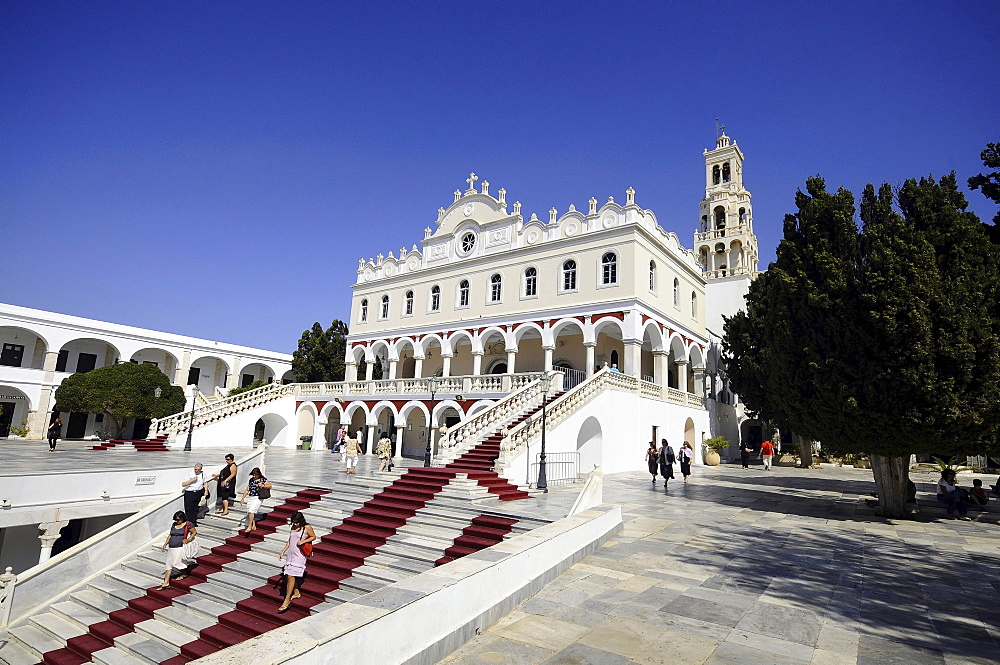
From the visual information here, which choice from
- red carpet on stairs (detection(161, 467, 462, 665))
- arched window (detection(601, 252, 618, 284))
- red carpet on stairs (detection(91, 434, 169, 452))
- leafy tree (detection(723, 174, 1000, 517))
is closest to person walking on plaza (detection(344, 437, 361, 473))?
red carpet on stairs (detection(161, 467, 462, 665))

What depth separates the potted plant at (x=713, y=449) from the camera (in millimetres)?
27891

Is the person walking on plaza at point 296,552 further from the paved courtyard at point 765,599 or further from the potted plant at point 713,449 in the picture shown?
the potted plant at point 713,449

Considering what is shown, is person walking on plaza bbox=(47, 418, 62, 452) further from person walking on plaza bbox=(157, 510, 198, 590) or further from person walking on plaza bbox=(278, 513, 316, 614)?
person walking on plaza bbox=(278, 513, 316, 614)

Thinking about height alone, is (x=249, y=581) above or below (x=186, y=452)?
below

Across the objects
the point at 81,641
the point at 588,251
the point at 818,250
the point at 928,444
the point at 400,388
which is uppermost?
the point at 588,251

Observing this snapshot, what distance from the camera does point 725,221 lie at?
44.5 metres

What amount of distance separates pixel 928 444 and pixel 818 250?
5230 mm

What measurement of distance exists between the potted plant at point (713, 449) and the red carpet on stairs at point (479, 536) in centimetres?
2070

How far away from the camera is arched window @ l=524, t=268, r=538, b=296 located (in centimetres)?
2850

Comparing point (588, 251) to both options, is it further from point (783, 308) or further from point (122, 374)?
point (122, 374)

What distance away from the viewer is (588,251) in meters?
26.7

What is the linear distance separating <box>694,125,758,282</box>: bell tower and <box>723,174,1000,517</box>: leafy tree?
27.5 m

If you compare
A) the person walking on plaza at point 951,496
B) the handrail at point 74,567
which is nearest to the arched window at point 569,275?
the person walking on plaza at point 951,496

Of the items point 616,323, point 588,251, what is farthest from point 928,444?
point 588,251
